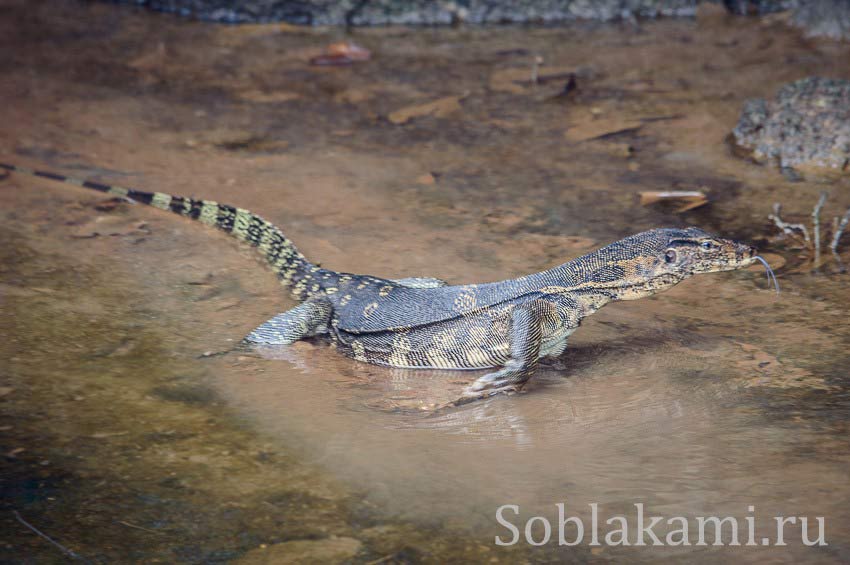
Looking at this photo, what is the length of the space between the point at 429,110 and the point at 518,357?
553 cm

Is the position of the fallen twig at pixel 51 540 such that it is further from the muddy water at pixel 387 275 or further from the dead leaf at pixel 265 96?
the dead leaf at pixel 265 96

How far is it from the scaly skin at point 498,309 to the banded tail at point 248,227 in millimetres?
361

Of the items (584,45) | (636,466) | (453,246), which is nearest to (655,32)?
(584,45)

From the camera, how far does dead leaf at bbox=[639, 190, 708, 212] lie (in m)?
8.11

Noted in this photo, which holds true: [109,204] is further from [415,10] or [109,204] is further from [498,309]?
[415,10]

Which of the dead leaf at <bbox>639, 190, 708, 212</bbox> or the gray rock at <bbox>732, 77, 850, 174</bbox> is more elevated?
the gray rock at <bbox>732, 77, 850, 174</bbox>

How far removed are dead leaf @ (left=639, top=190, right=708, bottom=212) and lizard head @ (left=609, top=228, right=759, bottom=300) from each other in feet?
7.23

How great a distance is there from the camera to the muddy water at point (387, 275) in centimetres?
419

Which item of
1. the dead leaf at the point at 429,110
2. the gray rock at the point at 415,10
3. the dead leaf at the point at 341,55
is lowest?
the dead leaf at the point at 429,110

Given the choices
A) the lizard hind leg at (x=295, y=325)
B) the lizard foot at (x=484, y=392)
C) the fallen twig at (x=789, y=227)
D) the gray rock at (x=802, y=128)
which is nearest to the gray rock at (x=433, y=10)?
the gray rock at (x=802, y=128)

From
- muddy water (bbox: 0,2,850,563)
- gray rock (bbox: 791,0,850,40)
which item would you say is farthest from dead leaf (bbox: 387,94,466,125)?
gray rock (bbox: 791,0,850,40)

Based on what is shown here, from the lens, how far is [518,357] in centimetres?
561

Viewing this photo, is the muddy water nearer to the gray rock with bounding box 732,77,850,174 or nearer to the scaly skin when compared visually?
the scaly skin

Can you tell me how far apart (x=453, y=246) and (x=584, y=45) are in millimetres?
6550
